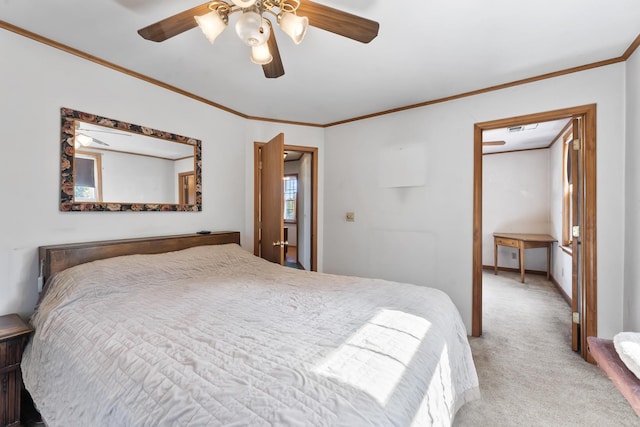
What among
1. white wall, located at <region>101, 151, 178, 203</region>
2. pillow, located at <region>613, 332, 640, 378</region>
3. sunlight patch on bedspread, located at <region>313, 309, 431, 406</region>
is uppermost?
white wall, located at <region>101, 151, 178, 203</region>

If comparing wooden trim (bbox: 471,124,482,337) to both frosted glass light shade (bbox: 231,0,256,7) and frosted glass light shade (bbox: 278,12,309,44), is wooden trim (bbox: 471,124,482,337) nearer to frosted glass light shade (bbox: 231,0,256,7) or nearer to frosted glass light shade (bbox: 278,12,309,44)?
frosted glass light shade (bbox: 278,12,309,44)

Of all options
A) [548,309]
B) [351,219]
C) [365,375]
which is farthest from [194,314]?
[548,309]

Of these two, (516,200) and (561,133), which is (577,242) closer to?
(561,133)

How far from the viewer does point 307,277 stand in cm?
216

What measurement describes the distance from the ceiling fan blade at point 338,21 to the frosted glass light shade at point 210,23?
0.39 meters

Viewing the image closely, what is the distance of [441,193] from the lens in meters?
2.90

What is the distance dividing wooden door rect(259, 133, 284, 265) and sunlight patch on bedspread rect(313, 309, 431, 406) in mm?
1750

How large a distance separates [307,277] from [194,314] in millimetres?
940

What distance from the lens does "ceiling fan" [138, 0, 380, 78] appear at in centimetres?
126

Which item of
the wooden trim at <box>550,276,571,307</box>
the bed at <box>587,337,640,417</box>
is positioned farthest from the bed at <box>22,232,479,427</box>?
the wooden trim at <box>550,276,571,307</box>

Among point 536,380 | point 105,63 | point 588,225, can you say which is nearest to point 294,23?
point 105,63

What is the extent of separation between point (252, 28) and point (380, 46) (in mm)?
1079

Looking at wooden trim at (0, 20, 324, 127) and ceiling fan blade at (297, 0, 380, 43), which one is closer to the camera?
ceiling fan blade at (297, 0, 380, 43)

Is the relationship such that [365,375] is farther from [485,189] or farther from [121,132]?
[485,189]
